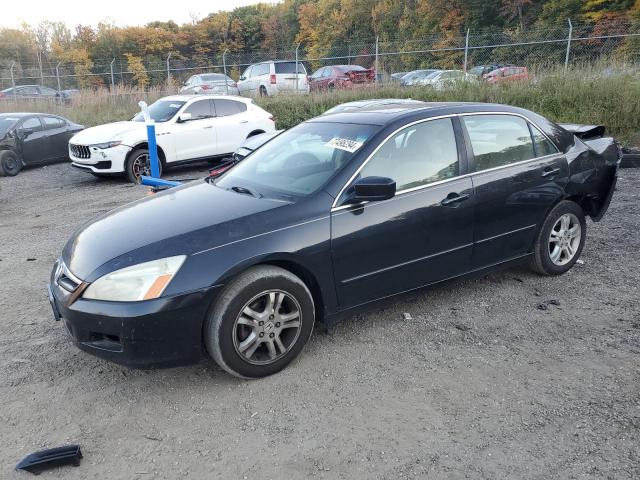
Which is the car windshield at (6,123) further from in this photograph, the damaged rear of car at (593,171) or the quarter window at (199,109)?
the damaged rear of car at (593,171)

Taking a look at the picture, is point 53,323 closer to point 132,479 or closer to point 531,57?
point 132,479

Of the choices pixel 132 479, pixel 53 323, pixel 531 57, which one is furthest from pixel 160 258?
pixel 531 57

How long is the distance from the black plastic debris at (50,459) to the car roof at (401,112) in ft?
9.51

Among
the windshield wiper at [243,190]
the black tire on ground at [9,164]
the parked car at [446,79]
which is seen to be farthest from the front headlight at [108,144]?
the parked car at [446,79]

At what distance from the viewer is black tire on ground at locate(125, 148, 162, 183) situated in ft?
34.7

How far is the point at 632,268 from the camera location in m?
5.14

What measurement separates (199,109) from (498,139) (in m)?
8.21

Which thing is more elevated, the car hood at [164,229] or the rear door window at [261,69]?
the rear door window at [261,69]

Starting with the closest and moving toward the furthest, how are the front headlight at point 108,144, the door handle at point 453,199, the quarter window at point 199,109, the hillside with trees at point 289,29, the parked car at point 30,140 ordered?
the door handle at point 453,199 → the front headlight at point 108,144 → the quarter window at point 199,109 → the parked car at point 30,140 → the hillside with trees at point 289,29

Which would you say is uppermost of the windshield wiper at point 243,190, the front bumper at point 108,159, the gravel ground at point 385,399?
the windshield wiper at point 243,190

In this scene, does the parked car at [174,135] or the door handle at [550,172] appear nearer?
the door handle at [550,172]

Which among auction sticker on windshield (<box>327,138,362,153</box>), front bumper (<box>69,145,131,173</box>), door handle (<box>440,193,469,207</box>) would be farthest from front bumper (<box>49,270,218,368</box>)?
front bumper (<box>69,145,131,173</box>)

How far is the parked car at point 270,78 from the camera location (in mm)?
19977

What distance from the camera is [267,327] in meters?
3.39
